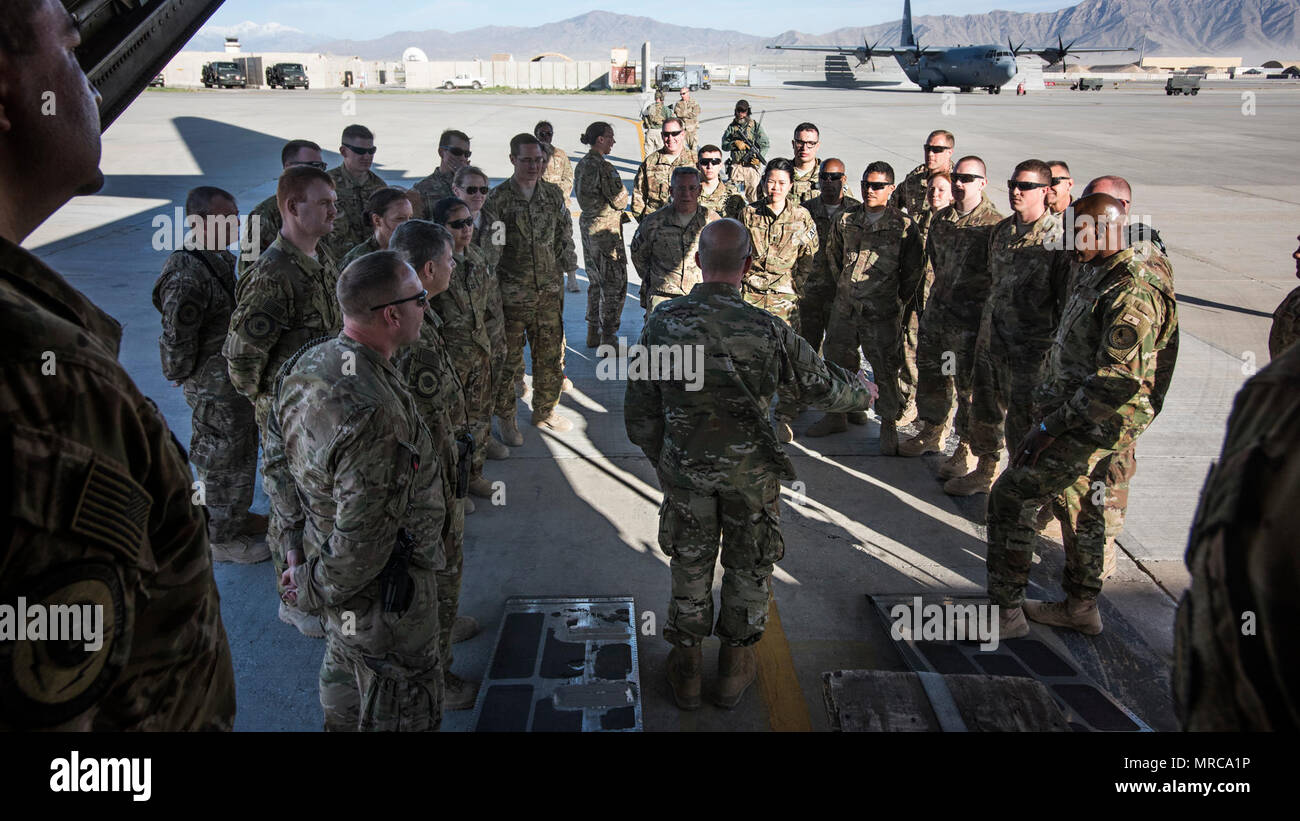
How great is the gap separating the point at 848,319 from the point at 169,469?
18.5ft

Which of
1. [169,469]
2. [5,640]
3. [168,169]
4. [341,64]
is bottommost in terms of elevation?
[5,640]

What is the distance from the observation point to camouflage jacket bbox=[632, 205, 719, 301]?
248 inches

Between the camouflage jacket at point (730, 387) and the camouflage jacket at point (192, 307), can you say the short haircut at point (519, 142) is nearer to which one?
the camouflage jacket at point (192, 307)

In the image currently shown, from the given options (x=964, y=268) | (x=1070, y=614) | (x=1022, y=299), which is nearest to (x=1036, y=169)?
(x=964, y=268)

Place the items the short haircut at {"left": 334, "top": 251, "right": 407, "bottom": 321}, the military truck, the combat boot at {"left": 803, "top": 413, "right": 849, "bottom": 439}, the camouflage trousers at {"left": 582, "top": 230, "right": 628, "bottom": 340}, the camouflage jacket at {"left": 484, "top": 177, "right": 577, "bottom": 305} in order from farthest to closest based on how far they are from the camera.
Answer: the military truck
the camouflage trousers at {"left": 582, "top": 230, "right": 628, "bottom": 340}
the combat boot at {"left": 803, "top": 413, "right": 849, "bottom": 439}
the camouflage jacket at {"left": 484, "top": 177, "right": 577, "bottom": 305}
the short haircut at {"left": 334, "top": 251, "right": 407, "bottom": 321}

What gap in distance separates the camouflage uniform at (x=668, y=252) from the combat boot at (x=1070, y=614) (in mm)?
3519

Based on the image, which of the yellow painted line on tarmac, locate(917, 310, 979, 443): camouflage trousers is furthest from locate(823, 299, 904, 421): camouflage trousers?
the yellow painted line on tarmac

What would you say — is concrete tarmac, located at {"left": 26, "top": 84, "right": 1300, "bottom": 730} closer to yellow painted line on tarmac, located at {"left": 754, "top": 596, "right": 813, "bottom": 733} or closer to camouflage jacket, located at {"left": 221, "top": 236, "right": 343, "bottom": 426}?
yellow painted line on tarmac, located at {"left": 754, "top": 596, "right": 813, "bottom": 733}

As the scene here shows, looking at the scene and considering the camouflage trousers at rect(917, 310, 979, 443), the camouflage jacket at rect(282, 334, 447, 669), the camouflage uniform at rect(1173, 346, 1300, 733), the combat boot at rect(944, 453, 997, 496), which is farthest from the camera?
the camouflage trousers at rect(917, 310, 979, 443)

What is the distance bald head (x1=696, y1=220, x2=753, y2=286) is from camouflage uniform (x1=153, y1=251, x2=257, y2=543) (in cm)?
292

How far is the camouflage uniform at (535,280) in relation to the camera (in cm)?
616

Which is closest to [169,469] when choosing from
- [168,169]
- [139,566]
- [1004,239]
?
[139,566]

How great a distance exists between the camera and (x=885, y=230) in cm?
586
